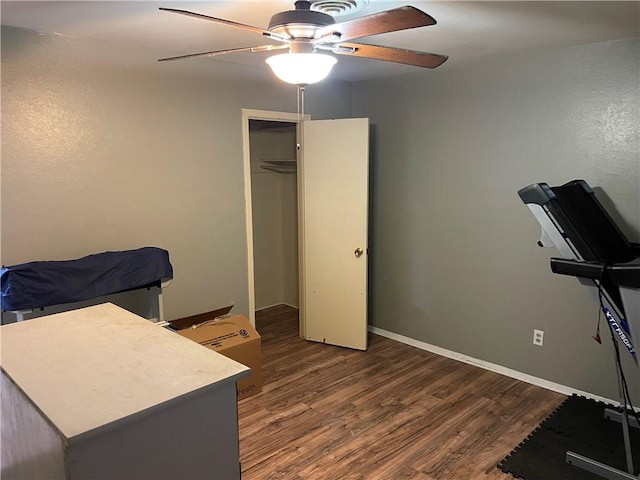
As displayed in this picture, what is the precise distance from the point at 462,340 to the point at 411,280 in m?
0.65

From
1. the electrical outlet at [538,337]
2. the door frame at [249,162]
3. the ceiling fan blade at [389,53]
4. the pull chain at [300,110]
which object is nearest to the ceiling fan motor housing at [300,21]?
the ceiling fan blade at [389,53]

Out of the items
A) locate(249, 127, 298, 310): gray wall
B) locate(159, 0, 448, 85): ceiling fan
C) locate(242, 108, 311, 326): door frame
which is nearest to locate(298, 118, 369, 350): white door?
locate(242, 108, 311, 326): door frame

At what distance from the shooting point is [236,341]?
311 cm

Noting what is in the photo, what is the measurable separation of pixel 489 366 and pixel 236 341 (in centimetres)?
200

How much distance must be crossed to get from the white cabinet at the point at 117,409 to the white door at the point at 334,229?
2.60m

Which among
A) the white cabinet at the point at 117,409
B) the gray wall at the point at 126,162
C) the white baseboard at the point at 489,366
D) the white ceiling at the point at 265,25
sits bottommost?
the white baseboard at the point at 489,366

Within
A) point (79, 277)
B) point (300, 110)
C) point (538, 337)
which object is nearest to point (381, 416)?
point (538, 337)

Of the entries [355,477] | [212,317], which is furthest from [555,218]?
[212,317]

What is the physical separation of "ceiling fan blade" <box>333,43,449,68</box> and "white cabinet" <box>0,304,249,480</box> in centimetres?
135

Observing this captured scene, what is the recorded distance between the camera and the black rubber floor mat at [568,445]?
2420 millimetres

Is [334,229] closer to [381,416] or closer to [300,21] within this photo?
[381,416]

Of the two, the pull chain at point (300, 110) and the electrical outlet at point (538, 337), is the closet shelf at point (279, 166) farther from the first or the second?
the electrical outlet at point (538, 337)

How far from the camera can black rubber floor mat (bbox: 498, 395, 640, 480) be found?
2.42 metres

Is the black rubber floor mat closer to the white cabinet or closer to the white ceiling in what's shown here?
the white cabinet
